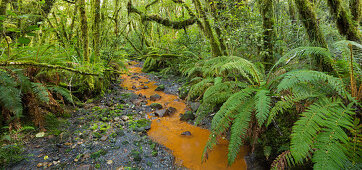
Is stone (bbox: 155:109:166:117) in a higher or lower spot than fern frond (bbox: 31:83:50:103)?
lower

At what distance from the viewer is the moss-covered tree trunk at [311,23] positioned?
255cm

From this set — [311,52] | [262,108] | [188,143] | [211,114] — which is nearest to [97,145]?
[188,143]

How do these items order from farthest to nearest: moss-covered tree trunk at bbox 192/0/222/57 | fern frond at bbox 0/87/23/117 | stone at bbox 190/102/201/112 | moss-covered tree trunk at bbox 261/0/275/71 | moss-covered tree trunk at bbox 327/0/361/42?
1. moss-covered tree trunk at bbox 192/0/222/57
2. stone at bbox 190/102/201/112
3. moss-covered tree trunk at bbox 261/0/275/71
4. moss-covered tree trunk at bbox 327/0/361/42
5. fern frond at bbox 0/87/23/117

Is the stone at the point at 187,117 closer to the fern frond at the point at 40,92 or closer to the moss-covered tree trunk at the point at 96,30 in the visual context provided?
the fern frond at the point at 40,92

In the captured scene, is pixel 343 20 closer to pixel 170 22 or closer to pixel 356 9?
pixel 356 9

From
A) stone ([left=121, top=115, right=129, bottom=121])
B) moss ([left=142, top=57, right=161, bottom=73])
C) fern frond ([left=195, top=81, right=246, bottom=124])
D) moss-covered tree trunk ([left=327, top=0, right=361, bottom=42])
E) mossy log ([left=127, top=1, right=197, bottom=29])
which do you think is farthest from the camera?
moss ([left=142, top=57, right=161, bottom=73])

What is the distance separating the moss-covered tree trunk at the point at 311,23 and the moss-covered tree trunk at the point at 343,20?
114cm

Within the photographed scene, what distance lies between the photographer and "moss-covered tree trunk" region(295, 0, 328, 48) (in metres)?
2.55

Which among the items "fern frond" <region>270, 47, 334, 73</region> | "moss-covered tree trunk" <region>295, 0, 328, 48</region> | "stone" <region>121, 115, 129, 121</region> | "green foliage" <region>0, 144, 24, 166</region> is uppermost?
"moss-covered tree trunk" <region>295, 0, 328, 48</region>

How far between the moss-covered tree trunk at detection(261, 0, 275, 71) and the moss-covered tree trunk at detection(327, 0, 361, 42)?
3.58 ft

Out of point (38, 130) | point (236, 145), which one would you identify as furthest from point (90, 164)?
point (236, 145)

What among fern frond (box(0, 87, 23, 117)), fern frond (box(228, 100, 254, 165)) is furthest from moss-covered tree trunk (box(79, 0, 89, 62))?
fern frond (box(228, 100, 254, 165))

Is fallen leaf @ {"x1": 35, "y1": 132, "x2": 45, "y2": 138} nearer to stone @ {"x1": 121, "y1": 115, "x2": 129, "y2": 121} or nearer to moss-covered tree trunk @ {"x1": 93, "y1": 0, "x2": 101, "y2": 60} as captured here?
stone @ {"x1": 121, "y1": 115, "x2": 129, "y2": 121}

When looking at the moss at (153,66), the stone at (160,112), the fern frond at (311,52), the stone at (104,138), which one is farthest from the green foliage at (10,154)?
the moss at (153,66)
